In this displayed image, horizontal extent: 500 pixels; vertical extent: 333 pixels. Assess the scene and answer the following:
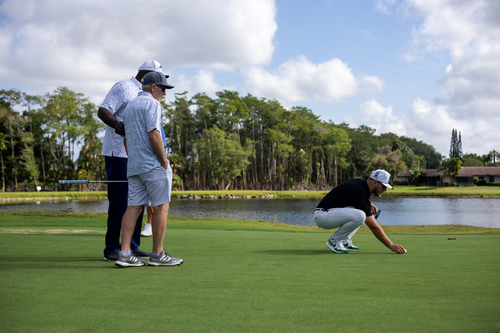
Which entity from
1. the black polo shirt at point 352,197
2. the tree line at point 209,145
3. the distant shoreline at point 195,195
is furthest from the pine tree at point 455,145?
the black polo shirt at point 352,197

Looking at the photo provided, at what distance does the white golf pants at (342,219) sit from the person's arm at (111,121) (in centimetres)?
306

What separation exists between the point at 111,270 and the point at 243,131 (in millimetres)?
77541

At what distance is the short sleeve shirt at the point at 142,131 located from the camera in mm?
3844

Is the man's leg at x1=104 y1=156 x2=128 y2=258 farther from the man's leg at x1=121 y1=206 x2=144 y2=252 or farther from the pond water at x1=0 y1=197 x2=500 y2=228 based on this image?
the pond water at x1=0 y1=197 x2=500 y2=228

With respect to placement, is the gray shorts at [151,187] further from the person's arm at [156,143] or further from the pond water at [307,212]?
the pond water at [307,212]

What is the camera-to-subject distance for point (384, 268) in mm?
3541

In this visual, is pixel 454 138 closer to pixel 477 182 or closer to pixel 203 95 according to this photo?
pixel 477 182

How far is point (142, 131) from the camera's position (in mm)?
3885

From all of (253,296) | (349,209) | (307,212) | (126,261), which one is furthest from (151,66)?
(307,212)

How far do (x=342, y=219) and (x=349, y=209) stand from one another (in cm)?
18

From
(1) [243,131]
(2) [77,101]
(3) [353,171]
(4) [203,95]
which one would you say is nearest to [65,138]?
(2) [77,101]

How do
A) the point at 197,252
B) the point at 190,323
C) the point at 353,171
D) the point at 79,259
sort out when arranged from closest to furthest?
the point at 190,323, the point at 79,259, the point at 197,252, the point at 353,171

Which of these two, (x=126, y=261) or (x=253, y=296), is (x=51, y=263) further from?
(x=253, y=296)

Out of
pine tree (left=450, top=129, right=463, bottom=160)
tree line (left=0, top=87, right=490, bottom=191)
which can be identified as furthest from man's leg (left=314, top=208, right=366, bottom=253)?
pine tree (left=450, top=129, right=463, bottom=160)
